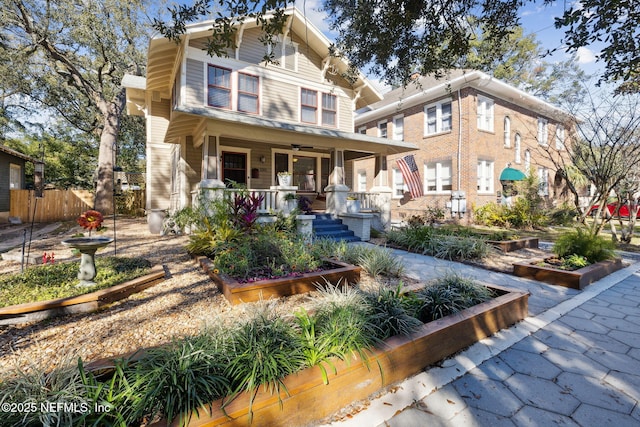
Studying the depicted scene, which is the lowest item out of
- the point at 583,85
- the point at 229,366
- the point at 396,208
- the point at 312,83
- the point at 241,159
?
the point at 229,366

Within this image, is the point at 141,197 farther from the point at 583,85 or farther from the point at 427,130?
the point at 583,85

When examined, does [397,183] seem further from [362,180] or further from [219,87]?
[219,87]

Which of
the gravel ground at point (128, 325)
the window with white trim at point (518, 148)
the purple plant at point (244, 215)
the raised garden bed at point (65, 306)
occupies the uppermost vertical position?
the window with white trim at point (518, 148)

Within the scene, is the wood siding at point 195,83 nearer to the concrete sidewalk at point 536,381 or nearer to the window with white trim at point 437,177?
the concrete sidewalk at point 536,381

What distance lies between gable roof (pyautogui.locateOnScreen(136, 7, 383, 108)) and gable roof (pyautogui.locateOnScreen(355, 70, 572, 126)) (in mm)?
1898

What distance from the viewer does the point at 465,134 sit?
13734 mm

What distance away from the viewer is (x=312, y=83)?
1177 cm

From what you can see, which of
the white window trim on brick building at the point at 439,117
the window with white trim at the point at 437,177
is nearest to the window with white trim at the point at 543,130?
the white window trim on brick building at the point at 439,117

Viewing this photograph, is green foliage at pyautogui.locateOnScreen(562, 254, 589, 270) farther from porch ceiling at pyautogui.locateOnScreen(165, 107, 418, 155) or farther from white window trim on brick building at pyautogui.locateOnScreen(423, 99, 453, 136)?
white window trim on brick building at pyautogui.locateOnScreen(423, 99, 453, 136)

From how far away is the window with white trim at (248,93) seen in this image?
34.0 feet

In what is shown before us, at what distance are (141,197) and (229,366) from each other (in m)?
17.8

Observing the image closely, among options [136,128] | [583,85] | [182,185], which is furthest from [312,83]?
[136,128]

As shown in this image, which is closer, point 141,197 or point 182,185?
point 182,185

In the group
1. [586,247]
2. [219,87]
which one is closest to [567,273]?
[586,247]
